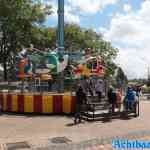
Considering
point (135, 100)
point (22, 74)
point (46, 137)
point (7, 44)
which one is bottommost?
point (46, 137)

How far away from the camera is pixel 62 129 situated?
1237 centimetres

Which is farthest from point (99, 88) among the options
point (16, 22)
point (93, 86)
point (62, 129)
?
point (16, 22)

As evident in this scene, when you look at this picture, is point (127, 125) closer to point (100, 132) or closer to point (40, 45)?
point (100, 132)

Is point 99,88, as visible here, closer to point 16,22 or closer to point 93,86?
point 93,86

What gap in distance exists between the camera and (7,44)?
43.4 meters

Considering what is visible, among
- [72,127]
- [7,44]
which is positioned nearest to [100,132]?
[72,127]

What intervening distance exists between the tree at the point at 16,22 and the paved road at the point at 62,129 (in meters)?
25.3

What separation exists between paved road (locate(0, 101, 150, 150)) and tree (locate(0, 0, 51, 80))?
83.0ft

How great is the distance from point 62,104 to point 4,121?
3.15 meters

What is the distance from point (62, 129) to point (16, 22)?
96.2 ft

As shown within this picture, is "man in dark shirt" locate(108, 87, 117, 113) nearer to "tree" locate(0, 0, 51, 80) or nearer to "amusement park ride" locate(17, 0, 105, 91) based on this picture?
"amusement park ride" locate(17, 0, 105, 91)

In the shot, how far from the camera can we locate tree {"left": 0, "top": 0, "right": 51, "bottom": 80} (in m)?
38.3

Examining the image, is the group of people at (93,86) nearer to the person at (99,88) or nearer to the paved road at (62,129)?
the person at (99,88)

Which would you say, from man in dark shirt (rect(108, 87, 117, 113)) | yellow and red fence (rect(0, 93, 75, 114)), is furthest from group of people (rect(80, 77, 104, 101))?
man in dark shirt (rect(108, 87, 117, 113))
